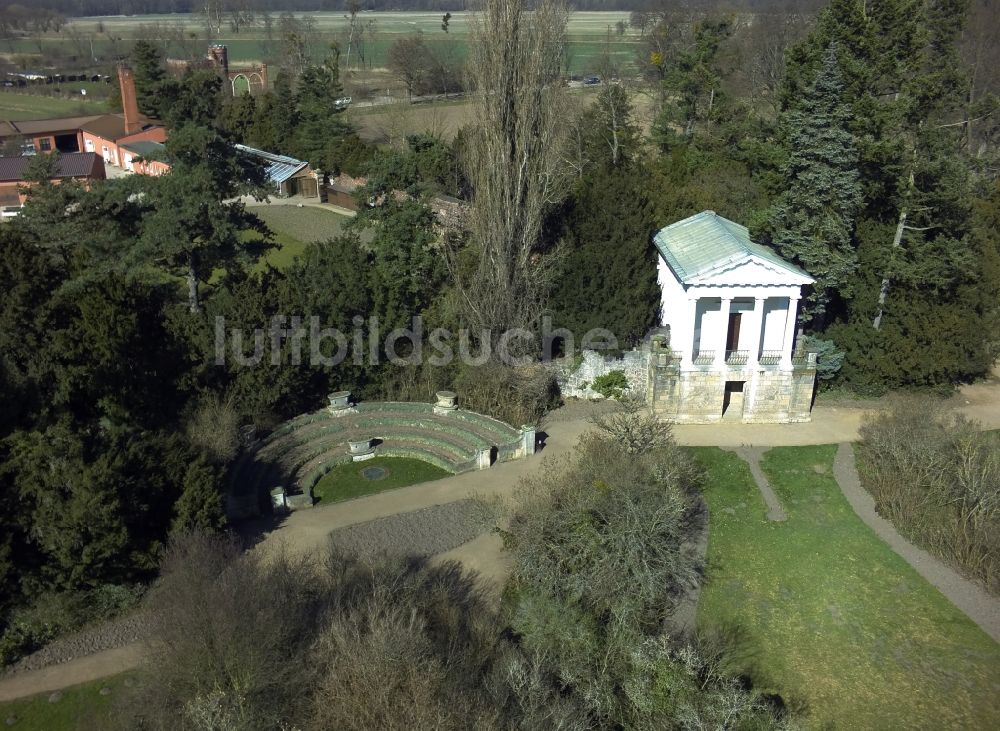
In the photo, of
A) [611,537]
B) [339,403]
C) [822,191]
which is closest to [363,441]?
[339,403]

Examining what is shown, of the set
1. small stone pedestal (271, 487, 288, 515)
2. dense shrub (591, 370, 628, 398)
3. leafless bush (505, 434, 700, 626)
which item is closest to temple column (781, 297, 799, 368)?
dense shrub (591, 370, 628, 398)

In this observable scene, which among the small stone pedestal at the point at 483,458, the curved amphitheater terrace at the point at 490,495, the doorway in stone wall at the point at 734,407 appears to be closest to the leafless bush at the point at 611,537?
the curved amphitheater terrace at the point at 490,495

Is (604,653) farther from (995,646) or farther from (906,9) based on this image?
(906,9)

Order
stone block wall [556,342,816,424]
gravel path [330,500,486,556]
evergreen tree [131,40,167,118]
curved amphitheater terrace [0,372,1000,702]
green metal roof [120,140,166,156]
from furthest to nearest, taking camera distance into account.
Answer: green metal roof [120,140,166,156], evergreen tree [131,40,167,118], stone block wall [556,342,816,424], gravel path [330,500,486,556], curved amphitheater terrace [0,372,1000,702]

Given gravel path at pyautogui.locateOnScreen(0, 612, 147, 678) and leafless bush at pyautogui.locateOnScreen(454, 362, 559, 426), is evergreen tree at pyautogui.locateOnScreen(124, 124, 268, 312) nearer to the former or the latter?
leafless bush at pyautogui.locateOnScreen(454, 362, 559, 426)

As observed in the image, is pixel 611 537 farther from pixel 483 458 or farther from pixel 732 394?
pixel 732 394

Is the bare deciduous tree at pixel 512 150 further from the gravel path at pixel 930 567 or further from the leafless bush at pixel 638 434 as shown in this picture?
the gravel path at pixel 930 567
